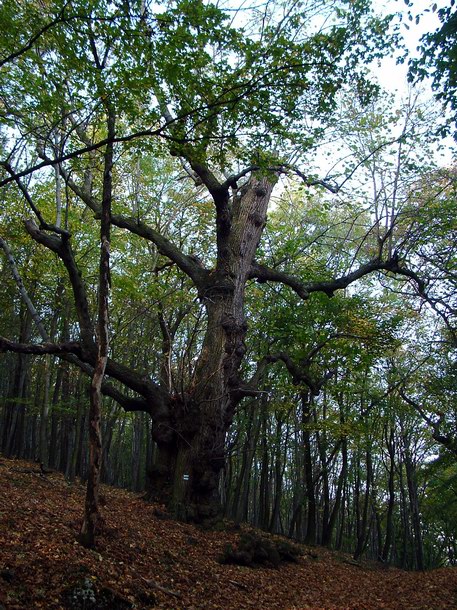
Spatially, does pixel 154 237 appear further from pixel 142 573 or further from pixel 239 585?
pixel 239 585

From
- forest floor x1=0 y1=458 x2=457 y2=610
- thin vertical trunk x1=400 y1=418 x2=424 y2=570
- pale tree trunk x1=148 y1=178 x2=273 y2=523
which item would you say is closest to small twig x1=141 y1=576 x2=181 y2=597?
forest floor x1=0 y1=458 x2=457 y2=610

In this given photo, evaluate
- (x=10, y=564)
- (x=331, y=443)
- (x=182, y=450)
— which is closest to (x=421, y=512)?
(x=331, y=443)

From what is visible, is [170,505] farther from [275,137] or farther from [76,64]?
[76,64]

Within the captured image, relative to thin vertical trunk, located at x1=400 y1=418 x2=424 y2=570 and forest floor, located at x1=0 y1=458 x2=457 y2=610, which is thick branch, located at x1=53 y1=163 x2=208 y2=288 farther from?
thin vertical trunk, located at x1=400 y1=418 x2=424 y2=570

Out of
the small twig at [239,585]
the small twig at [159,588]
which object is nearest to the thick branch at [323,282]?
the small twig at [239,585]

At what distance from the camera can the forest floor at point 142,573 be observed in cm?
448

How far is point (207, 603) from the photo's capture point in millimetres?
5543

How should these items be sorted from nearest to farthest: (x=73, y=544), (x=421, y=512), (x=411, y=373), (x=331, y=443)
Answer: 1. (x=73, y=544)
2. (x=411, y=373)
3. (x=331, y=443)
4. (x=421, y=512)

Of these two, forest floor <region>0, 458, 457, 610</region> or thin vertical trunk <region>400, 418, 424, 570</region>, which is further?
thin vertical trunk <region>400, 418, 424, 570</region>

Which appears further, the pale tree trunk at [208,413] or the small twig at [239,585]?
the pale tree trunk at [208,413]

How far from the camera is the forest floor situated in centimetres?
448

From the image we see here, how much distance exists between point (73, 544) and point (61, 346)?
174 inches

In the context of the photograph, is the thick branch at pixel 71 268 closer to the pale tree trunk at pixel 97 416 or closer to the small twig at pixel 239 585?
the pale tree trunk at pixel 97 416

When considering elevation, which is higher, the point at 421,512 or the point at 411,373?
the point at 411,373
